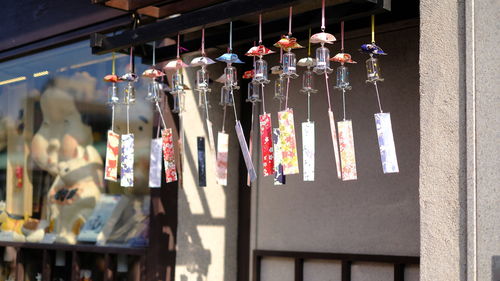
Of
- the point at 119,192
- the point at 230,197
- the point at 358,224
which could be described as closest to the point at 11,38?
the point at 119,192

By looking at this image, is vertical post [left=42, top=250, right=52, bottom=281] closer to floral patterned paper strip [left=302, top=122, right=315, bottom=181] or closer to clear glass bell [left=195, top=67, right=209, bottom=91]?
clear glass bell [left=195, top=67, right=209, bottom=91]


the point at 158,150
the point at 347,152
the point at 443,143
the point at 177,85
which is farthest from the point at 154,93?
the point at 443,143

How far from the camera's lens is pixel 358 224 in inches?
214

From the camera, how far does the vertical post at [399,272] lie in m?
5.11

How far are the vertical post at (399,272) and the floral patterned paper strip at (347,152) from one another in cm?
133

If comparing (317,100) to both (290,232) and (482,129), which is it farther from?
(482,129)

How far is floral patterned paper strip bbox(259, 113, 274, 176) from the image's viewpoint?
170 inches

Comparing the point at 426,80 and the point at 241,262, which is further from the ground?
the point at 426,80

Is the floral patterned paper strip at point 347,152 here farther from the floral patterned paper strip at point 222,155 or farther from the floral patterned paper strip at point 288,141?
the floral patterned paper strip at point 222,155

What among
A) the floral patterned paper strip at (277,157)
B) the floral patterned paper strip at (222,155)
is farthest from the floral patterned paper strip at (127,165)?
the floral patterned paper strip at (277,157)

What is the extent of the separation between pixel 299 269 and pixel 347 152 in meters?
1.82

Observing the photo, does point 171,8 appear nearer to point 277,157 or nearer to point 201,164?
point 201,164

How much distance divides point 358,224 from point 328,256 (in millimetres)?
293

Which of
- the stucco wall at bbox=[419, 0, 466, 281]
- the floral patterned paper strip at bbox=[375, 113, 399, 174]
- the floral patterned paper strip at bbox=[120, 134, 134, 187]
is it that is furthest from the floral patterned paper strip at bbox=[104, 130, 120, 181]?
the stucco wall at bbox=[419, 0, 466, 281]
